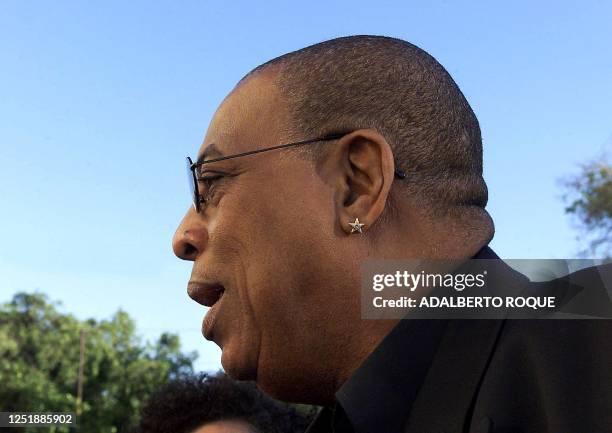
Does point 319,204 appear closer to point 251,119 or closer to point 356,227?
point 356,227

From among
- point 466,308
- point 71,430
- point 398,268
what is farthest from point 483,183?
point 71,430

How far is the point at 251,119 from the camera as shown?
83.5 inches

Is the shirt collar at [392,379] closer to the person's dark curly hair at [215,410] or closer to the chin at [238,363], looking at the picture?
the chin at [238,363]

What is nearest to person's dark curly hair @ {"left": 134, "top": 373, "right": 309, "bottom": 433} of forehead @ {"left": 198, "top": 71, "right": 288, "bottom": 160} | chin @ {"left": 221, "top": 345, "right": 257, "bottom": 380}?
chin @ {"left": 221, "top": 345, "right": 257, "bottom": 380}

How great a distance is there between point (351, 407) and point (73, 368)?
50.1 meters

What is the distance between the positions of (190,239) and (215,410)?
7.26 feet

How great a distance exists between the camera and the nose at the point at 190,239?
212 cm

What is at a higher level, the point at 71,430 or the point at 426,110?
the point at 71,430

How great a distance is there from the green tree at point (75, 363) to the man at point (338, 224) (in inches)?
1695

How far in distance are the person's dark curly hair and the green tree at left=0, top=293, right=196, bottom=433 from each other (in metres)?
40.7

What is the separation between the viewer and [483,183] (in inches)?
85.5

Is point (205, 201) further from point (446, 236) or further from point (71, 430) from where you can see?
point (71, 430)

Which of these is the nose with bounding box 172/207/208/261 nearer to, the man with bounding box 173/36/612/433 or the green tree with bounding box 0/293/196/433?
the man with bounding box 173/36/612/433

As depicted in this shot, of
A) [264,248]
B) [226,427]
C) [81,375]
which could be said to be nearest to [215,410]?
[226,427]
